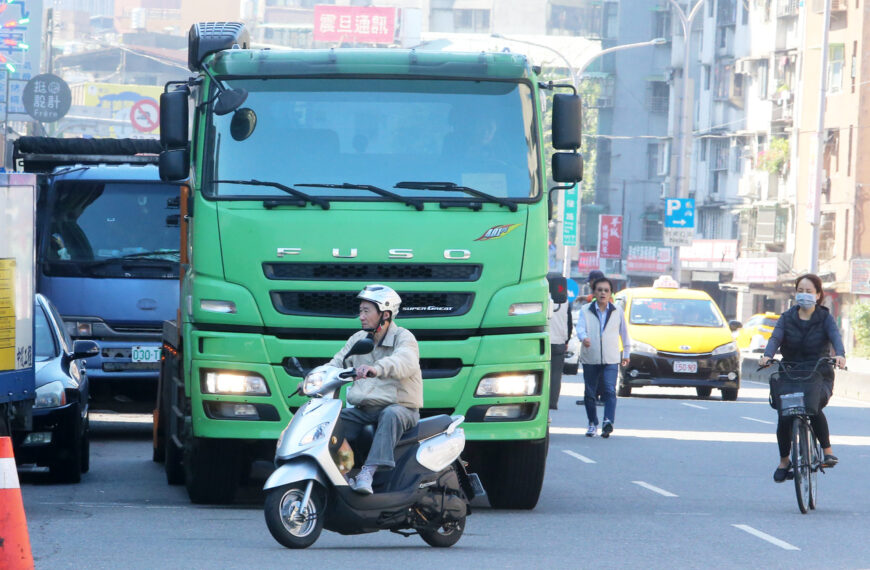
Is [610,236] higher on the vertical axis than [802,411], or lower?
higher

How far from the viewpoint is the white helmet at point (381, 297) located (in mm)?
10375

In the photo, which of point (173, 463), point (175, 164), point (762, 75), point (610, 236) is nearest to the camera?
point (175, 164)

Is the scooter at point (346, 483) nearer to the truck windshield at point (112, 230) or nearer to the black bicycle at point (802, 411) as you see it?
the black bicycle at point (802, 411)

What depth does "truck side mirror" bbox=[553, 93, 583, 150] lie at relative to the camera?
478 inches

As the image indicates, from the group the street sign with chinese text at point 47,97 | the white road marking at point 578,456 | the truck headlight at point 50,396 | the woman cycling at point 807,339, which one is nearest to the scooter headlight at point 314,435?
the truck headlight at point 50,396

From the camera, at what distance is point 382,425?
10.3m

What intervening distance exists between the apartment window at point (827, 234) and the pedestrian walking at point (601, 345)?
135ft

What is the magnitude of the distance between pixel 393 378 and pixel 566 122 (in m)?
2.59

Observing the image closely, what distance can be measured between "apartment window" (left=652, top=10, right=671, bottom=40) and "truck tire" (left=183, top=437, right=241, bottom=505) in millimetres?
86348

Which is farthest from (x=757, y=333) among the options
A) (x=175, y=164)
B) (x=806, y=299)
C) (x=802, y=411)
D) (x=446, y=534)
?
(x=446, y=534)

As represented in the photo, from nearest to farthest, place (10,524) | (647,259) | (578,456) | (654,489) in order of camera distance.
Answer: (10,524)
(654,489)
(578,456)
(647,259)

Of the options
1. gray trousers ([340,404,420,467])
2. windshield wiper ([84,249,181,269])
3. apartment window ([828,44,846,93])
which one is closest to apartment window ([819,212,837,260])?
apartment window ([828,44,846,93])

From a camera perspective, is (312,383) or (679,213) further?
(679,213)

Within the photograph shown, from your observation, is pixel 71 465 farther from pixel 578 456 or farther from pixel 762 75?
pixel 762 75
